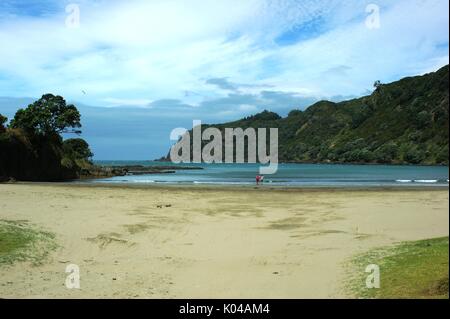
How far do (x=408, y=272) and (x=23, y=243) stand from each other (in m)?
10.3

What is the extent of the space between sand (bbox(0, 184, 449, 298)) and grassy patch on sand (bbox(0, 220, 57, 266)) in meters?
0.31

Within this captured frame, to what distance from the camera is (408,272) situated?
906 centimetres

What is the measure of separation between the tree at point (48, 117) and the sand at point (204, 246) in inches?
1639

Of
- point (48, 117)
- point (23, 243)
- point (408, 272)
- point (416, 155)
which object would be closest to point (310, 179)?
point (48, 117)

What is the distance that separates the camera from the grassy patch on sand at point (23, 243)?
40.2ft

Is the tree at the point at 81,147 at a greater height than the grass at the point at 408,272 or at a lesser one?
greater

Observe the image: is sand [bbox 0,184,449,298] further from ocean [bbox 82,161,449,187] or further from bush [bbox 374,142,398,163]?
bush [bbox 374,142,398,163]

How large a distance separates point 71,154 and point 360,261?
72103 mm

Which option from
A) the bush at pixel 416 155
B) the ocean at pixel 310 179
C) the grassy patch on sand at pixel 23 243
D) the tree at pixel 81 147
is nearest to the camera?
→ the grassy patch on sand at pixel 23 243

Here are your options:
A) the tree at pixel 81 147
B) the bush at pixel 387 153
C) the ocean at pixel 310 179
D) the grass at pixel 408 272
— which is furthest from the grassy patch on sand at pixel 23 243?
the bush at pixel 387 153

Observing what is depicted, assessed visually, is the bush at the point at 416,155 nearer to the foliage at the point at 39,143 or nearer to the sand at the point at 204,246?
the foliage at the point at 39,143

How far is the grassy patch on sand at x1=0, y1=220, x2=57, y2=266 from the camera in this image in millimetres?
12250
